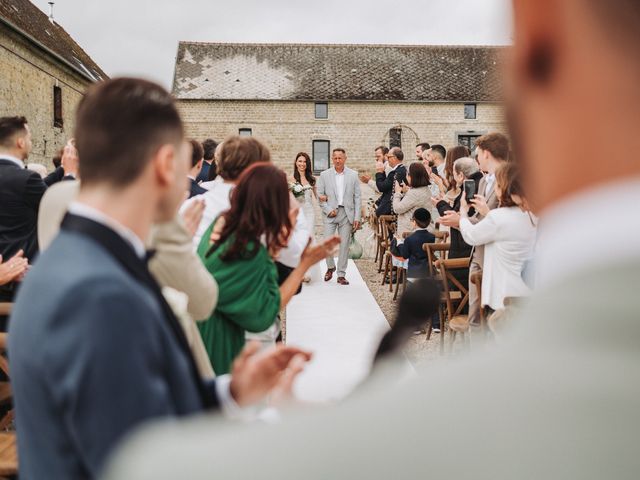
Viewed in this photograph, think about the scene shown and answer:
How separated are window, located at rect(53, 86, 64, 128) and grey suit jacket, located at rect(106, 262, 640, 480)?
98.0 ft

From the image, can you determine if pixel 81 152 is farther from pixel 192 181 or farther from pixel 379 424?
pixel 192 181

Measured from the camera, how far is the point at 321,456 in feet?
1.45

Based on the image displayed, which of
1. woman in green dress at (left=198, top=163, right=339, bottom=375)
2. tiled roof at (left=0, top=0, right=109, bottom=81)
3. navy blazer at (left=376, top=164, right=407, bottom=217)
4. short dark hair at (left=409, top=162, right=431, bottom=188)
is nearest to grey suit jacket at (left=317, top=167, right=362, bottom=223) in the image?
navy blazer at (left=376, top=164, right=407, bottom=217)

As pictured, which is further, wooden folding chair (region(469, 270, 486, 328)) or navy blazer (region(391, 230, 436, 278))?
navy blazer (region(391, 230, 436, 278))

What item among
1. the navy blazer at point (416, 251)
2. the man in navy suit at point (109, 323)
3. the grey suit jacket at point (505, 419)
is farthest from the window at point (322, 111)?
the grey suit jacket at point (505, 419)

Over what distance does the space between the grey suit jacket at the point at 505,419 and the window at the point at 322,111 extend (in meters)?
43.6

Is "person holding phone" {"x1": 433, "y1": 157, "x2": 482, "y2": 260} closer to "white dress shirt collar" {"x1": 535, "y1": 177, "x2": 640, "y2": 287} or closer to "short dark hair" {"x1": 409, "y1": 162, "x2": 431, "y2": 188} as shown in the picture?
"short dark hair" {"x1": 409, "y1": 162, "x2": 431, "y2": 188}

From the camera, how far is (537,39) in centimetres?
52

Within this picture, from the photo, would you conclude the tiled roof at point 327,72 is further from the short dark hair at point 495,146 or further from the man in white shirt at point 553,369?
the man in white shirt at point 553,369

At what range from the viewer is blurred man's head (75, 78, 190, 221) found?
1.48 m

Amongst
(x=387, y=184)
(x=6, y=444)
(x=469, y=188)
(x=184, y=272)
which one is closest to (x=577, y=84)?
(x=184, y=272)

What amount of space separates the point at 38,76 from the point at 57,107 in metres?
2.64

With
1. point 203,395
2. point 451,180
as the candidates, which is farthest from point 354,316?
point 203,395

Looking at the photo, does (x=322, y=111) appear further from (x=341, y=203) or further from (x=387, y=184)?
(x=341, y=203)
